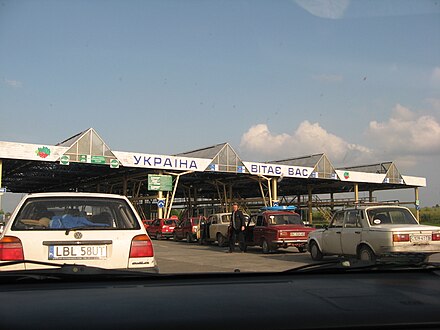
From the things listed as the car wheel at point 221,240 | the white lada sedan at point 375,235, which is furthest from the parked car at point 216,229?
the white lada sedan at point 375,235

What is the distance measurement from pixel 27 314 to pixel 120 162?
29.8 metres

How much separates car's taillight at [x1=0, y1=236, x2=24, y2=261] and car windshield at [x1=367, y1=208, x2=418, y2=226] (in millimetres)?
9103

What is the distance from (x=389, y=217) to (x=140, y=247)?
8.54m

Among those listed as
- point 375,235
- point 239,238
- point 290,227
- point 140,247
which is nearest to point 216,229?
point 239,238

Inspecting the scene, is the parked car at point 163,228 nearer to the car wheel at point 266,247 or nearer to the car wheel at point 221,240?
the car wheel at point 221,240

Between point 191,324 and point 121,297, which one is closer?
point 191,324

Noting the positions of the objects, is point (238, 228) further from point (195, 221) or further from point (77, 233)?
point (77, 233)

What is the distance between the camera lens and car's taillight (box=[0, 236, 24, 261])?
5281mm

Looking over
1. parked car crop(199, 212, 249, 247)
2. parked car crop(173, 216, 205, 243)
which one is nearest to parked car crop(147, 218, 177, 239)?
parked car crop(173, 216, 205, 243)

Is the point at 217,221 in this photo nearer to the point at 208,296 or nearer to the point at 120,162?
the point at 120,162

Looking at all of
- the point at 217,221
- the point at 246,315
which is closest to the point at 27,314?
the point at 246,315

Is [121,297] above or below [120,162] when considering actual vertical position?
below

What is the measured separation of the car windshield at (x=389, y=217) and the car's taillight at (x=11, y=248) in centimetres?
910

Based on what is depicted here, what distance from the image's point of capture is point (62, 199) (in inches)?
243
